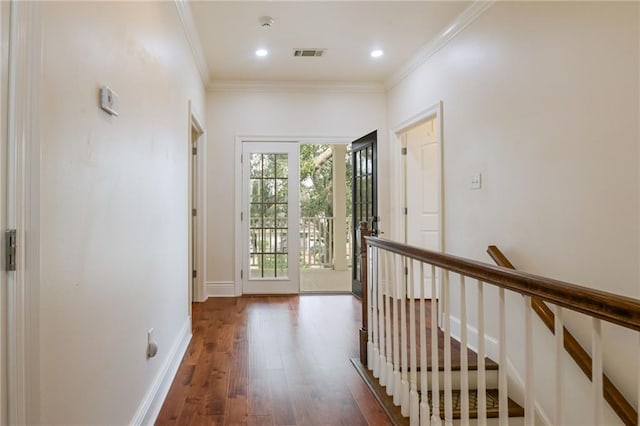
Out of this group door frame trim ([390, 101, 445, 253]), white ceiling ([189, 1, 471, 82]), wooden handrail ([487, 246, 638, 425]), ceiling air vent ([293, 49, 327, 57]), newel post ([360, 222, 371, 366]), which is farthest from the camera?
ceiling air vent ([293, 49, 327, 57])

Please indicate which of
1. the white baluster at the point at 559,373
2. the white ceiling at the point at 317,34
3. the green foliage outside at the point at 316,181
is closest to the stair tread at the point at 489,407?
the white baluster at the point at 559,373

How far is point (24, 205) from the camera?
945 millimetres

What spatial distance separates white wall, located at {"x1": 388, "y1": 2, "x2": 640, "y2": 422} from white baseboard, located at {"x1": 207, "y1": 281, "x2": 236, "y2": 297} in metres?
2.81

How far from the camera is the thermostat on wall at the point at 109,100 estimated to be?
141 cm

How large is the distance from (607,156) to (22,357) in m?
2.45

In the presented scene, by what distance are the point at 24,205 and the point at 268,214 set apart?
4.01 m

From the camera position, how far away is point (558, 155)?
221 cm

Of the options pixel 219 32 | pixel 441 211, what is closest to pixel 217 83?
pixel 219 32

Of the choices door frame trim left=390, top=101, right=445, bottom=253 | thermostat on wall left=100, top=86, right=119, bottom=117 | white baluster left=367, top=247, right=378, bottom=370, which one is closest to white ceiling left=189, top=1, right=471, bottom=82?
door frame trim left=390, top=101, right=445, bottom=253

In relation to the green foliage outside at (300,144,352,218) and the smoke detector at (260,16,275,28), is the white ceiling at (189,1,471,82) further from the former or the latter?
the green foliage outside at (300,144,352,218)

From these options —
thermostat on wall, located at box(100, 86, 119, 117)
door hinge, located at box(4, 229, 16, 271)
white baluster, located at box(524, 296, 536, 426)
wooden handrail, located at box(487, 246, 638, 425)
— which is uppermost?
thermostat on wall, located at box(100, 86, 119, 117)

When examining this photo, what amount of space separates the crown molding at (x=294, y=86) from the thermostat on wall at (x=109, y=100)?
11.2 feet

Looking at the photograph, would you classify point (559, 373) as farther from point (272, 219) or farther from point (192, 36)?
point (272, 219)

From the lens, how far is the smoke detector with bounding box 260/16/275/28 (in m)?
3.18
